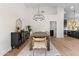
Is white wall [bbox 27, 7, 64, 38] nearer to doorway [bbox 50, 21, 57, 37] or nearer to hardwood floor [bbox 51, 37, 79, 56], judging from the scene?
doorway [bbox 50, 21, 57, 37]

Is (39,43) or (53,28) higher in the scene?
(53,28)

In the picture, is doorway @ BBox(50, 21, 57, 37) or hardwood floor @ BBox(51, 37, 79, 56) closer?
hardwood floor @ BBox(51, 37, 79, 56)

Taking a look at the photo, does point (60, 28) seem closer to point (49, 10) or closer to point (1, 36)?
point (49, 10)

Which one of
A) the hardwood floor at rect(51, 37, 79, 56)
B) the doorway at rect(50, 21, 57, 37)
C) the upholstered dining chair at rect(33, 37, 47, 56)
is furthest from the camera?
the doorway at rect(50, 21, 57, 37)

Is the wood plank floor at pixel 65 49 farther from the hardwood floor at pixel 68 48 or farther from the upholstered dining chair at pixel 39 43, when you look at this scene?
the upholstered dining chair at pixel 39 43

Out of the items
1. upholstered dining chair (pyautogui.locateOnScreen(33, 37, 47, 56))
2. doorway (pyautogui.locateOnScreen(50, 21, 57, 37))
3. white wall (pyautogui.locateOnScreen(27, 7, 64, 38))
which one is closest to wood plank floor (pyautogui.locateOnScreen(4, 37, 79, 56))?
upholstered dining chair (pyautogui.locateOnScreen(33, 37, 47, 56))

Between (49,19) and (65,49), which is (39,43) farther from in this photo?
(49,19)

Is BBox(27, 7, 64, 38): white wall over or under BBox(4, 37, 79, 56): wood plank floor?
over

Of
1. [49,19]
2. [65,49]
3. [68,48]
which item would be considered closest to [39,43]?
[65,49]

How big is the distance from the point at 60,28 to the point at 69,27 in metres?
6.71

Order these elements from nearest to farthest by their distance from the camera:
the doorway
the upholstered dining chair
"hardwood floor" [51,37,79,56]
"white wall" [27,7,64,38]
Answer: the upholstered dining chair < "hardwood floor" [51,37,79,56] < "white wall" [27,7,64,38] < the doorway

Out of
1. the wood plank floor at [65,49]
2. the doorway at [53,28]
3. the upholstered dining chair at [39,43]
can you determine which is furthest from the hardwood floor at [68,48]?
the doorway at [53,28]

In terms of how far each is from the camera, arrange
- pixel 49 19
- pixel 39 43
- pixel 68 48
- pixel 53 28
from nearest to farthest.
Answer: pixel 39 43
pixel 68 48
pixel 49 19
pixel 53 28

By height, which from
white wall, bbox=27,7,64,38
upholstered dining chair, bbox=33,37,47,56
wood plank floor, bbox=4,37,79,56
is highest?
white wall, bbox=27,7,64,38
